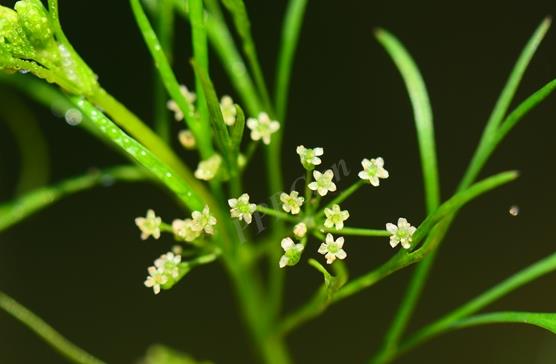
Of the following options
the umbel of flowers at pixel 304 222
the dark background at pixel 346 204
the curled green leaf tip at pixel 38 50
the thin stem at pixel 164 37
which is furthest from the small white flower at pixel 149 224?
the dark background at pixel 346 204

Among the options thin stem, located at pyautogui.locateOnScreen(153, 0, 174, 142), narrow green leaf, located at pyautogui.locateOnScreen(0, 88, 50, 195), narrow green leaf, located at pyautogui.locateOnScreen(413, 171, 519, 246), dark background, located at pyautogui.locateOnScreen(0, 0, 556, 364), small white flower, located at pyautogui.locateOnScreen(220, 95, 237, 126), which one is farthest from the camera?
dark background, located at pyautogui.locateOnScreen(0, 0, 556, 364)

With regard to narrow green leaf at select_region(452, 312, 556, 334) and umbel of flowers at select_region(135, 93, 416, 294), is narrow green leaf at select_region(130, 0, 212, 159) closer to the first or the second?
umbel of flowers at select_region(135, 93, 416, 294)

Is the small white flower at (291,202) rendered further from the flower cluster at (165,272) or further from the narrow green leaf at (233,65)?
the narrow green leaf at (233,65)

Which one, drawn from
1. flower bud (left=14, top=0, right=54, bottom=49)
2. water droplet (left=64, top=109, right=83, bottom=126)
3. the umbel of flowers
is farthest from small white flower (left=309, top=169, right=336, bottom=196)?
water droplet (left=64, top=109, right=83, bottom=126)

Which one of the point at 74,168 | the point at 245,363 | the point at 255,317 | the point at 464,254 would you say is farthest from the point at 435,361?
the point at 74,168

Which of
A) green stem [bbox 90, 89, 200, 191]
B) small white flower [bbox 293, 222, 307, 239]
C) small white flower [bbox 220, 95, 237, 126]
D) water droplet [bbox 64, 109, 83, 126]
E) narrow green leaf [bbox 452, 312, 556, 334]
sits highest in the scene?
water droplet [bbox 64, 109, 83, 126]

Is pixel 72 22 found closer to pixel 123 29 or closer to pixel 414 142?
pixel 123 29

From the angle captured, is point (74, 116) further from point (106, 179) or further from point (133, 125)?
point (133, 125)
